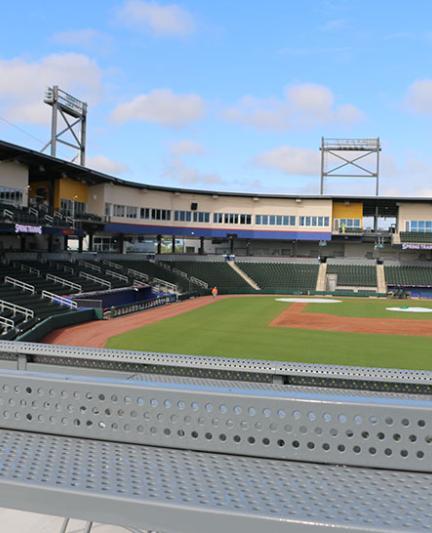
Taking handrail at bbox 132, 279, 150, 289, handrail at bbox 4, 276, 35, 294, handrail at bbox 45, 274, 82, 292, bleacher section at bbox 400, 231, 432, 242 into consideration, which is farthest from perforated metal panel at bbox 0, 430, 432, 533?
bleacher section at bbox 400, 231, 432, 242

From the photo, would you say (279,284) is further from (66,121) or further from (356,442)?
(356,442)

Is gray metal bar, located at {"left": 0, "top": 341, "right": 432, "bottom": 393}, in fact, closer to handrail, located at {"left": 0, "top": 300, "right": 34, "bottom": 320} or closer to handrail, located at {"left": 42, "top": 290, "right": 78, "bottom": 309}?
handrail, located at {"left": 0, "top": 300, "right": 34, "bottom": 320}

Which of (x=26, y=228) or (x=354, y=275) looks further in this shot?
(x=354, y=275)

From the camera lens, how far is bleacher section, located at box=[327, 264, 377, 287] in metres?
58.2

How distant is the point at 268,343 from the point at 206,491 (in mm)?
21358

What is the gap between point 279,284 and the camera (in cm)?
5919

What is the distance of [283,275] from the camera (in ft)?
201

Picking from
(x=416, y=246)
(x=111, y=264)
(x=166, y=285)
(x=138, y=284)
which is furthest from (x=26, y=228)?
(x=416, y=246)

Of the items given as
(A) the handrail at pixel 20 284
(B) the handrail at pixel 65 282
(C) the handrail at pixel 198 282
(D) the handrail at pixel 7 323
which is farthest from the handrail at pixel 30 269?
(C) the handrail at pixel 198 282

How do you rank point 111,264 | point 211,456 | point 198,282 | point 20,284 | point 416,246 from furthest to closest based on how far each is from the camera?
1. point 416,246
2. point 198,282
3. point 111,264
4. point 20,284
5. point 211,456

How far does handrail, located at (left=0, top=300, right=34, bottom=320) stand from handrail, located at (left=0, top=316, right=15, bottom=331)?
1.17m

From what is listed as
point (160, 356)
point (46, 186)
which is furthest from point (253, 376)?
point (46, 186)

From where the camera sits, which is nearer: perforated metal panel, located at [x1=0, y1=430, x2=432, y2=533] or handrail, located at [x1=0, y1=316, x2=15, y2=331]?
perforated metal panel, located at [x1=0, y1=430, x2=432, y2=533]

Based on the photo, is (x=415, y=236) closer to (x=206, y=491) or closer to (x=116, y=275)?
(x=116, y=275)
